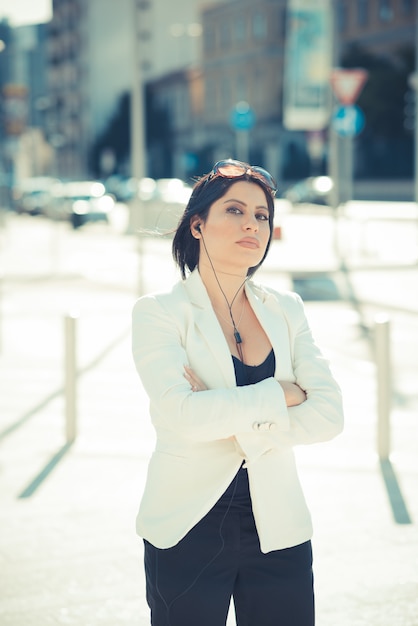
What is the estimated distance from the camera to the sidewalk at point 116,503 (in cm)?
415

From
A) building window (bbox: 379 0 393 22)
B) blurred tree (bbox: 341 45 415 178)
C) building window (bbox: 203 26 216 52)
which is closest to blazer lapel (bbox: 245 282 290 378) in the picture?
blurred tree (bbox: 341 45 415 178)

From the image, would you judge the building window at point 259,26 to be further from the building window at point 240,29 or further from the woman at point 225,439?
the woman at point 225,439

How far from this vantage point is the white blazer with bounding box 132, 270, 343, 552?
2.61 meters

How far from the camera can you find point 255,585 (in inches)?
105

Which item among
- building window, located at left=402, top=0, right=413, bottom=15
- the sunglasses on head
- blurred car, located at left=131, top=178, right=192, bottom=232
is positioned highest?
building window, located at left=402, top=0, right=413, bottom=15

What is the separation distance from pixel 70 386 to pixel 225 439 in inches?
168

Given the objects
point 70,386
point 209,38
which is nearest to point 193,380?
point 70,386

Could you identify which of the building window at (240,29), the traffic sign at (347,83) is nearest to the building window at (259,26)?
the building window at (240,29)

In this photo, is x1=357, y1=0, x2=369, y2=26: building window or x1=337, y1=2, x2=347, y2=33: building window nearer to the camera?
x1=357, y1=0, x2=369, y2=26: building window

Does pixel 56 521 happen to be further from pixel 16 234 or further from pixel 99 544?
pixel 16 234

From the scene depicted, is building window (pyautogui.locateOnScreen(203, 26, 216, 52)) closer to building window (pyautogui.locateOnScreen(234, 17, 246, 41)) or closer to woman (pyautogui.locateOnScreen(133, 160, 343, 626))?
building window (pyautogui.locateOnScreen(234, 17, 246, 41))

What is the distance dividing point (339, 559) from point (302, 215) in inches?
1747

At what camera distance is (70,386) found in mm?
6844

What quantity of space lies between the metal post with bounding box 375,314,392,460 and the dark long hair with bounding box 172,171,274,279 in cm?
338
